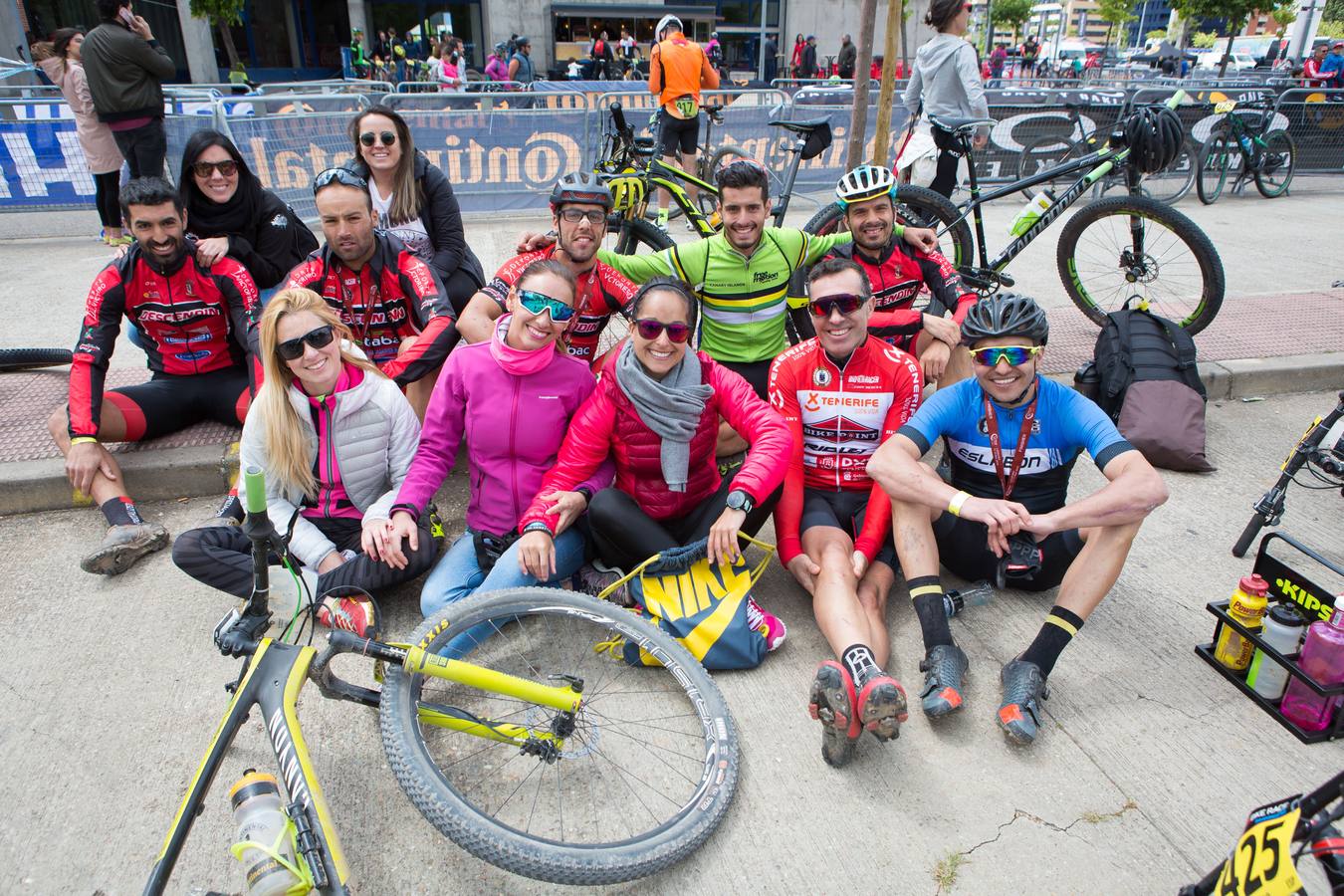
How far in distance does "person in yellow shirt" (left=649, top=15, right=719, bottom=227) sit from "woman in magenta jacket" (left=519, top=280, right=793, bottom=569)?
19.4 feet

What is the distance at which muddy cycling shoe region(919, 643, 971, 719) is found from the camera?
8.89 ft

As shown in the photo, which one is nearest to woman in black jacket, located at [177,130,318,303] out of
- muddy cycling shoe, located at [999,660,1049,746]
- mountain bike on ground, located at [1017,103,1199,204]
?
muddy cycling shoe, located at [999,660,1049,746]

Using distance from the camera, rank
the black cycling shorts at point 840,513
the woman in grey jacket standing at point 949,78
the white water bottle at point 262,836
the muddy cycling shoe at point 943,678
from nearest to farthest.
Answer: the white water bottle at point 262,836 < the muddy cycling shoe at point 943,678 < the black cycling shorts at point 840,513 < the woman in grey jacket standing at point 949,78

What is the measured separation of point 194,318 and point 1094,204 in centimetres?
532

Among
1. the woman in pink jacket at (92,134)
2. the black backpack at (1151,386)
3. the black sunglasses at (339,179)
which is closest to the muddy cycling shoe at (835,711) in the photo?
the black backpack at (1151,386)

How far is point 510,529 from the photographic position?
3.30 metres

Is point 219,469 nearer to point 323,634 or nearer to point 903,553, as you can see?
point 323,634

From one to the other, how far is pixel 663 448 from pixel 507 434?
0.62 meters

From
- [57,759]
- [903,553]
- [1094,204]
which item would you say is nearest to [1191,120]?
[1094,204]

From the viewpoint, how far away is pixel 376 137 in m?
4.44

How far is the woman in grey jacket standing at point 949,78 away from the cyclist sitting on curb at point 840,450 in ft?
11.8

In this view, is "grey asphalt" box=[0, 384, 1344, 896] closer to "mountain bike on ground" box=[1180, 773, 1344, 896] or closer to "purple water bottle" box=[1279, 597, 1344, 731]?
"purple water bottle" box=[1279, 597, 1344, 731]

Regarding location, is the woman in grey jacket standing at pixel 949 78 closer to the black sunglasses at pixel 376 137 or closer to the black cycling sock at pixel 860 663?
the black sunglasses at pixel 376 137

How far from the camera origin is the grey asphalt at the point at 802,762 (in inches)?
90.0
